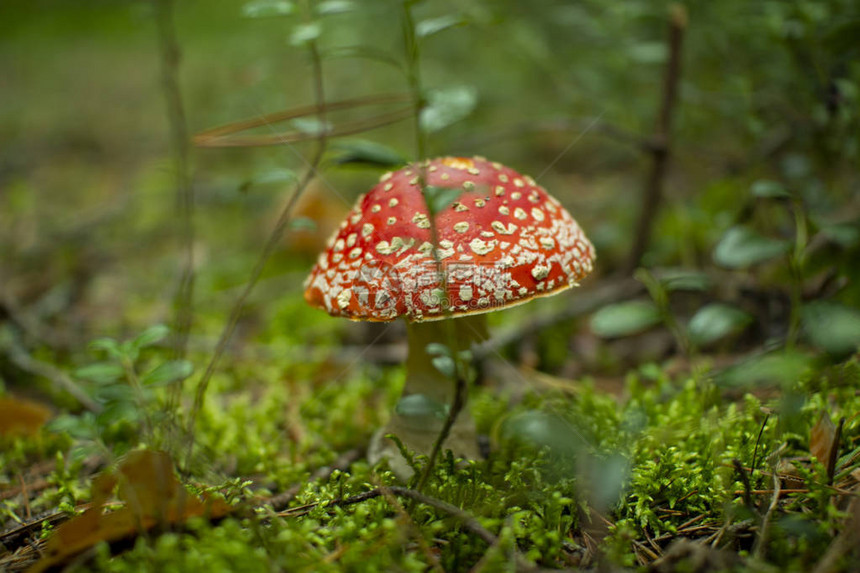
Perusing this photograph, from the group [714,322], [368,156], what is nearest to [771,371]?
[714,322]

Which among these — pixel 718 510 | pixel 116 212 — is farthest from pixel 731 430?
pixel 116 212

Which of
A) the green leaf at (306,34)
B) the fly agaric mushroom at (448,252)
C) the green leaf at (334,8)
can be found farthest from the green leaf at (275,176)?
the green leaf at (334,8)

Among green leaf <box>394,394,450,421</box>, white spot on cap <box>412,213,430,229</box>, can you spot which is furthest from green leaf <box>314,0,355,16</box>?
green leaf <box>394,394,450,421</box>

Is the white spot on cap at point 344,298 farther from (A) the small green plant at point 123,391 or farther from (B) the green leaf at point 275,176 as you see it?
(A) the small green plant at point 123,391

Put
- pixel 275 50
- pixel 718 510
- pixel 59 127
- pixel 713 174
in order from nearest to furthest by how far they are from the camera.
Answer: pixel 718 510 < pixel 713 174 < pixel 275 50 < pixel 59 127

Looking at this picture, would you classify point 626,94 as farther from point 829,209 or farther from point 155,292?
point 155,292

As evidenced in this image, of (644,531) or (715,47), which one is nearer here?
(644,531)

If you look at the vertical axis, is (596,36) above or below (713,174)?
above
